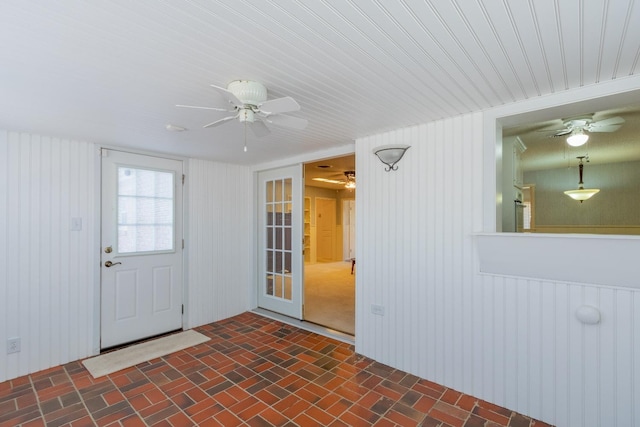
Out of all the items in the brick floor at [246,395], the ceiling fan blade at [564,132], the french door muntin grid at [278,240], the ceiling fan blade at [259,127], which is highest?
the ceiling fan blade at [564,132]

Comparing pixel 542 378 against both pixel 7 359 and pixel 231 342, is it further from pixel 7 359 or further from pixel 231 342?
pixel 7 359

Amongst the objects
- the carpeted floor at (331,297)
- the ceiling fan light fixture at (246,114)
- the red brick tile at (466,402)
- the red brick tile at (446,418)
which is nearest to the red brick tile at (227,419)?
the red brick tile at (446,418)

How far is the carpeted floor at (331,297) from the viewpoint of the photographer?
4094mm

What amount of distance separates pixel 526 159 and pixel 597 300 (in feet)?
10.5

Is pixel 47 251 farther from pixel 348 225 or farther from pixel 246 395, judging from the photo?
pixel 348 225

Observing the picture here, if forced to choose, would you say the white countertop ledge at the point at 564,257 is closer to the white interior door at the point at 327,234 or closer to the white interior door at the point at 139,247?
the white interior door at the point at 139,247

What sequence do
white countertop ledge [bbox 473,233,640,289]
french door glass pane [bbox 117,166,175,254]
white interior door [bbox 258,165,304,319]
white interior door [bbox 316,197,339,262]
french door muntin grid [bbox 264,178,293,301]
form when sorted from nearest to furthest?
white countertop ledge [bbox 473,233,640,289] < french door glass pane [bbox 117,166,175,254] < white interior door [bbox 258,165,304,319] < french door muntin grid [bbox 264,178,293,301] < white interior door [bbox 316,197,339,262]

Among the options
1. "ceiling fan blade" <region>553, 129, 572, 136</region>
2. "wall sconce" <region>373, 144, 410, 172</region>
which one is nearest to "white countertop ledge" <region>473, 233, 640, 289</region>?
"wall sconce" <region>373, 144, 410, 172</region>

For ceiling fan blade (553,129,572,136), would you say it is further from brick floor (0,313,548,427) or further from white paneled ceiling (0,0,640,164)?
brick floor (0,313,548,427)

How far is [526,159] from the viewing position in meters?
4.55

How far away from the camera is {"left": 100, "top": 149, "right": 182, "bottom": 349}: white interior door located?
3.31 metres

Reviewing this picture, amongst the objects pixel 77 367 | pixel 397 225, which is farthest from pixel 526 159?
pixel 77 367

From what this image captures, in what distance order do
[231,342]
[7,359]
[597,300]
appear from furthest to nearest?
[231,342], [7,359], [597,300]

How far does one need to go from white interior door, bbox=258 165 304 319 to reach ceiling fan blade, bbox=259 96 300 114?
2330mm
